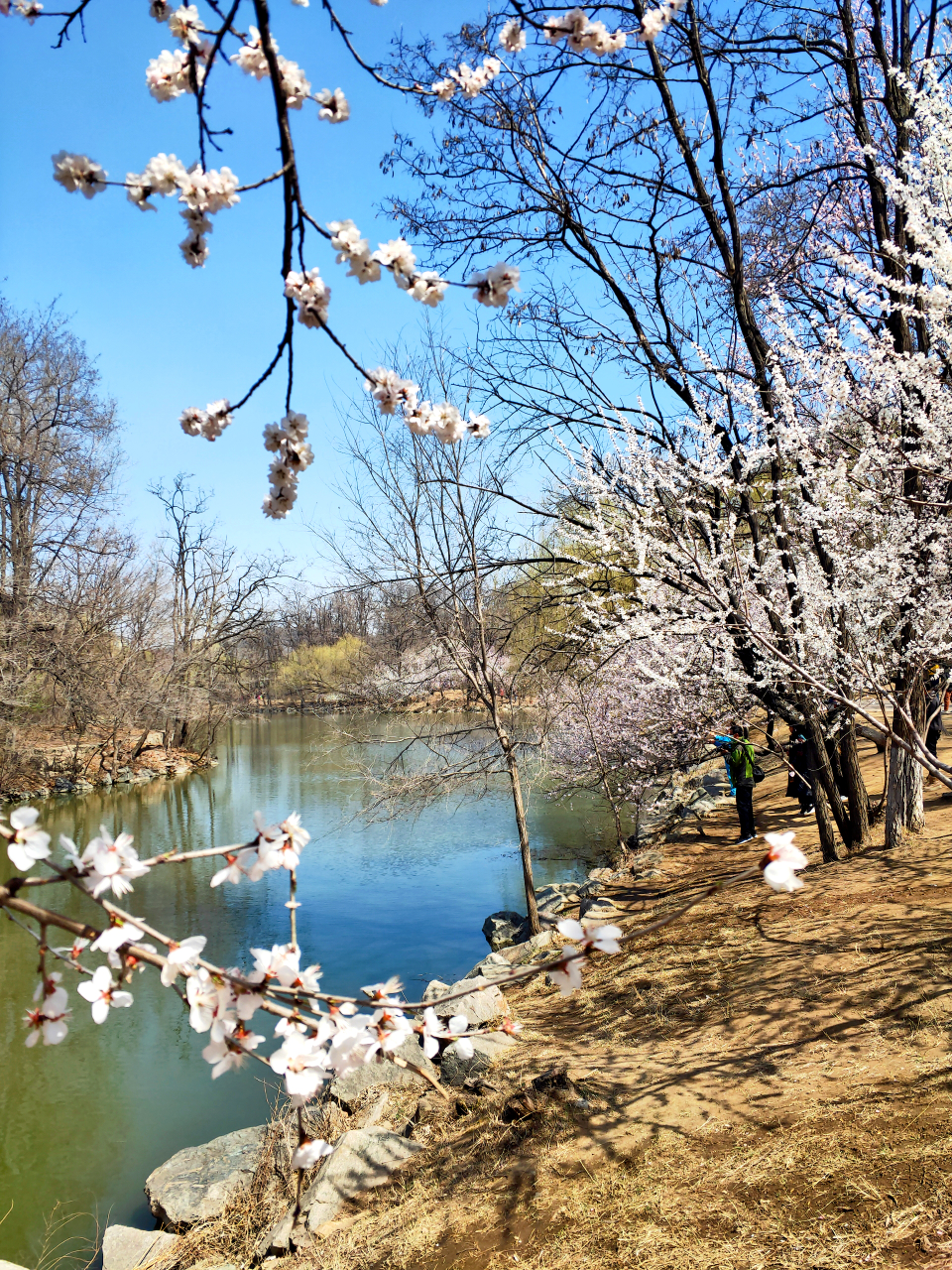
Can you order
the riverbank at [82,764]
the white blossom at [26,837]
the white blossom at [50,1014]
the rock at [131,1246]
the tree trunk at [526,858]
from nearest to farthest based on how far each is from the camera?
the white blossom at [26,837] < the white blossom at [50,1014] < the rock at [131,1246] < the tree trunk at [526,858] < the riverbank at [82,764]

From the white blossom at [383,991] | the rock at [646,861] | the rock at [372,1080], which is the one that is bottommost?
the rock at [372,1080]

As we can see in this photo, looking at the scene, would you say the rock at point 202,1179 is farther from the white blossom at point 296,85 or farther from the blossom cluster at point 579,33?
the blossom cluster at point 579,33

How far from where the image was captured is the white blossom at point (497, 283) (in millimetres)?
2029

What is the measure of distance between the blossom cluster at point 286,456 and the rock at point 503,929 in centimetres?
771

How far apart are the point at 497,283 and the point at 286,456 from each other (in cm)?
73

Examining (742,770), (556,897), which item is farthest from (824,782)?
(556,897)

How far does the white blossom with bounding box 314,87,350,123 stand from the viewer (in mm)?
2164

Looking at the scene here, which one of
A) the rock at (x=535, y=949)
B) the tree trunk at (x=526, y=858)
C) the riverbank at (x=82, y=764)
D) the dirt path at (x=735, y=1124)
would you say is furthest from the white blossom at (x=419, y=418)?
the riverbank at (x=82, y=764)

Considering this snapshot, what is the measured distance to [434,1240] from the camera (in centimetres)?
338

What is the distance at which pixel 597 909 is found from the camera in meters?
7.74

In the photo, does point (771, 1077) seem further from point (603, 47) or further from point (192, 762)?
point (192, 762)

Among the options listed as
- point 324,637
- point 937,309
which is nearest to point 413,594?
point 937,309

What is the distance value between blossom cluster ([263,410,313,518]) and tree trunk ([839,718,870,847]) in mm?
5885

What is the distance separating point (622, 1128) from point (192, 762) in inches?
907
